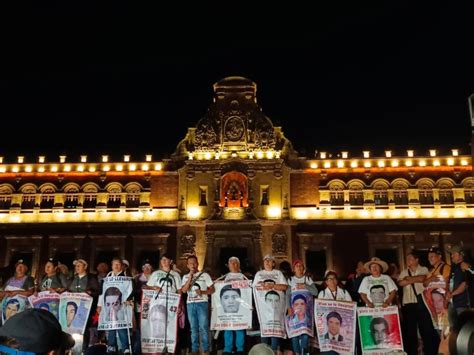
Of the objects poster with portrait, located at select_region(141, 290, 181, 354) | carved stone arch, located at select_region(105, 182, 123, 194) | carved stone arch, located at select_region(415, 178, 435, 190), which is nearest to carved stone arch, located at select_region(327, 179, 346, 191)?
carved stone arch, located at select_region(415, 178, 435, 190)

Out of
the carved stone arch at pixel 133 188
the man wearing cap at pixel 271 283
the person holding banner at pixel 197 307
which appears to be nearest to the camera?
the man wearing cap at pixel 271 283

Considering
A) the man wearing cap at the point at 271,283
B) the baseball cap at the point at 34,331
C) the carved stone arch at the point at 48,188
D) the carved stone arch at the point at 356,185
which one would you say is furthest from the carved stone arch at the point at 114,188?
the baseball cap at the point at 34,331

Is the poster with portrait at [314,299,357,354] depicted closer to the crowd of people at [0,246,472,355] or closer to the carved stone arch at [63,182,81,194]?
the crowd of people at [0,246,472,355]

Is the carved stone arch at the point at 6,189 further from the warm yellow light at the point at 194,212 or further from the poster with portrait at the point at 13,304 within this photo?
the poster with portrait at the point at 13,304

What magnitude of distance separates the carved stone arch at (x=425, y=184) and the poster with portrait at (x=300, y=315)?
25.6m

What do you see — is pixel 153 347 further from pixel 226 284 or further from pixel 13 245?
pixel 13 245

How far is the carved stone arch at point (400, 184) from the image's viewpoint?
36.3 meters

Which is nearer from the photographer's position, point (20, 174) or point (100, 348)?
point (100, 348)

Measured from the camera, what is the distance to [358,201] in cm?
3641

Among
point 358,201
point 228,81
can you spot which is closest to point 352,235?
point 358,201

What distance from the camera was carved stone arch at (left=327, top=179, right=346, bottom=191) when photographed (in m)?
36.6

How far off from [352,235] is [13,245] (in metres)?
22.3

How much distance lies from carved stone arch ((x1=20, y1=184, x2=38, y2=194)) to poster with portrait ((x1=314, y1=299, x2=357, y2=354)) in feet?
96.1

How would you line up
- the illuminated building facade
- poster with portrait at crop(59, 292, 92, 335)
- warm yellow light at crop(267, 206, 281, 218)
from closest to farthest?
poster with portrait at crop(59, 292, 92, 335)
the illuminated building facade
warm yellow light at crop(267, 206, 281, 218)
